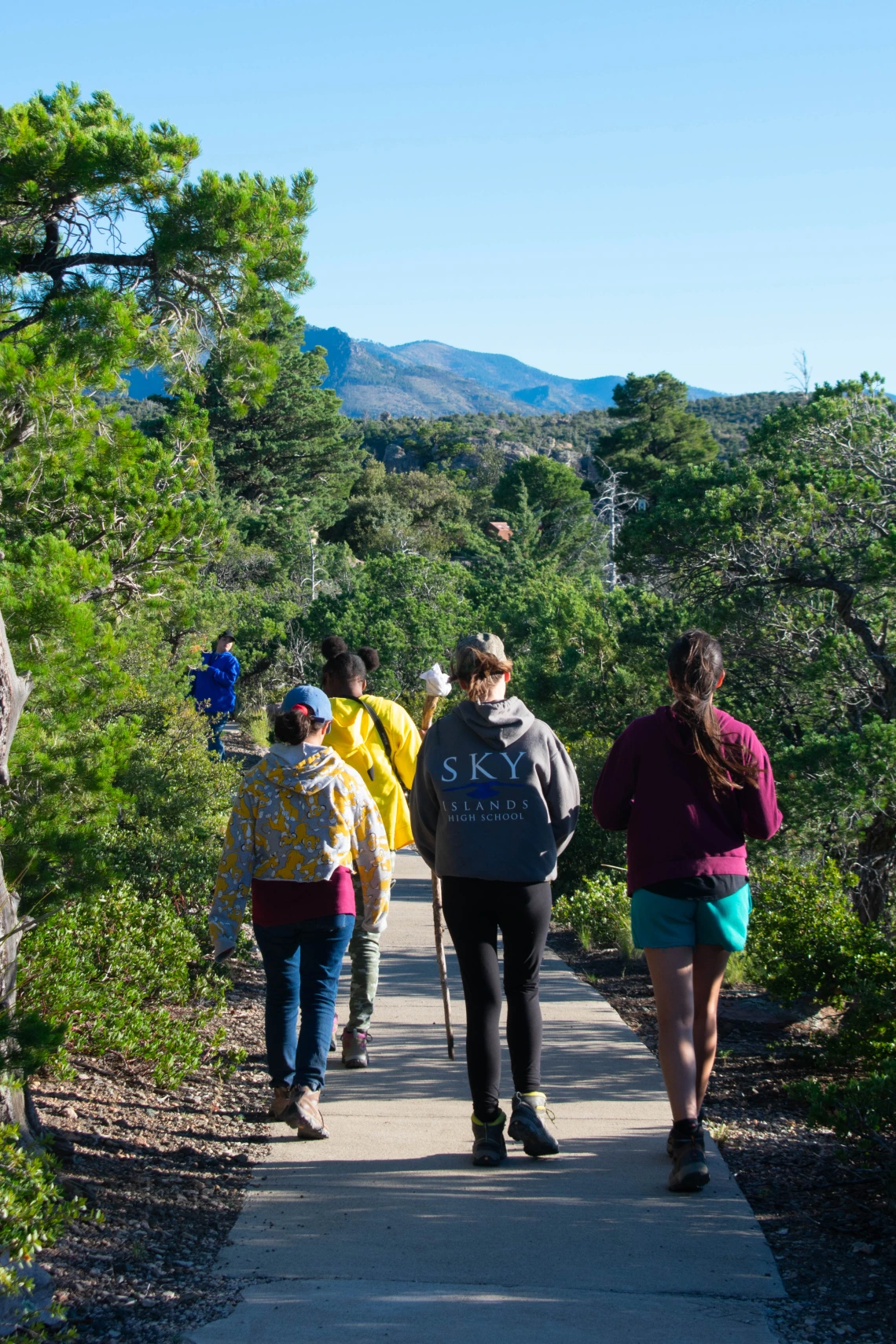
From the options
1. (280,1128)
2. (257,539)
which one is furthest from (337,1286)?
(257,539)

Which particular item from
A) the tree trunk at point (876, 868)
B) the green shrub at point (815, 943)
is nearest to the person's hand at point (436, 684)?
the green shrub at point (815, 943)

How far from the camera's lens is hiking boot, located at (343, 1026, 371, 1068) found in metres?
5.23

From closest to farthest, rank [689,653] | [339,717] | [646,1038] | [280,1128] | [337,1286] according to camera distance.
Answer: [337,1286]
[689,653]
[280,1128]
[339,717]
[646,1038]

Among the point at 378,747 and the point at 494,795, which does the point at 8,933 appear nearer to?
the point at 494,795

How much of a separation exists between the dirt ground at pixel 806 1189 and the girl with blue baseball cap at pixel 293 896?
1474 millimetres

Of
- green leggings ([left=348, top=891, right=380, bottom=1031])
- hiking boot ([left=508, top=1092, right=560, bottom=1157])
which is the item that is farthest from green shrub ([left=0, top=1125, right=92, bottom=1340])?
green leggings ([left=348, top=891, right=380, bottom=1031])

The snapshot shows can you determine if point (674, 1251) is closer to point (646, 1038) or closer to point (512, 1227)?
point (512, 1227)

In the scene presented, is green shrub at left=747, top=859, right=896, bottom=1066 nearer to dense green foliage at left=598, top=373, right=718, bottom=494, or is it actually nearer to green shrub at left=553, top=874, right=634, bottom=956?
green shrub at left=553, top=874, right=634, bottom=956

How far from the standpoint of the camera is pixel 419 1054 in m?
5.46

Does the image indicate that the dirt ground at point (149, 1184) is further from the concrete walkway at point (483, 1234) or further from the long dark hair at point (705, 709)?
the long dark hair at point (705, 709)

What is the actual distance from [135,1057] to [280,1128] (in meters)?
0.75

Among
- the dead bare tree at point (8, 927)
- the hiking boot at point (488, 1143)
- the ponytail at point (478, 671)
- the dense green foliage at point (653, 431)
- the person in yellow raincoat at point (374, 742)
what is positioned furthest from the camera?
the dense green foliage at point (653, 431)

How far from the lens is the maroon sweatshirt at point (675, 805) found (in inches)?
150

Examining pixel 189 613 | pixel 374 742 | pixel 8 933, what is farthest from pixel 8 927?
pixel 189 613
